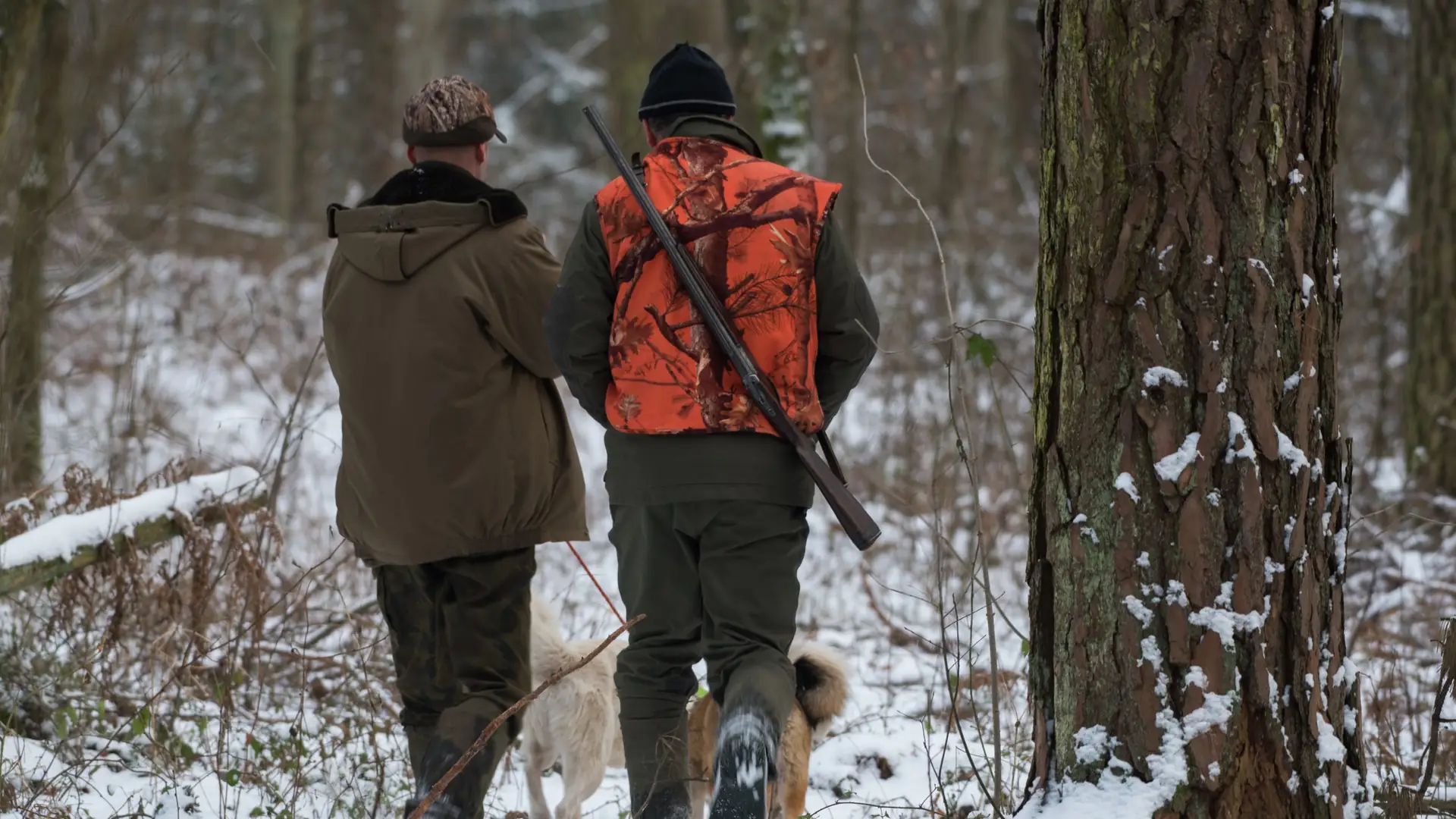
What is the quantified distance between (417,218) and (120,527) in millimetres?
1855

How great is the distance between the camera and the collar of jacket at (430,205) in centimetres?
344

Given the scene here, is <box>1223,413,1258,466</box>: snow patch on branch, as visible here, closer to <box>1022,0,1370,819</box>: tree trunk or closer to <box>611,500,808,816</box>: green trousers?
<box>1022,0,1370,819</box>: tree trunk

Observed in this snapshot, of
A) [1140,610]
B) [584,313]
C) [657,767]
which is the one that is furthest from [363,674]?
Answer: [1140,610]

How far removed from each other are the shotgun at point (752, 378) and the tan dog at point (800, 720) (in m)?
0.85

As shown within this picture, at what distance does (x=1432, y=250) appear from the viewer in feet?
25.6

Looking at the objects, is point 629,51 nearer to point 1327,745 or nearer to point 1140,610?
point 1140,610

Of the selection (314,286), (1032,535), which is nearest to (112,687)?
(1032,535)

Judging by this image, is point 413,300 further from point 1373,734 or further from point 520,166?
point 520,166

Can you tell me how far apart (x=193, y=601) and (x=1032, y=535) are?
320cm

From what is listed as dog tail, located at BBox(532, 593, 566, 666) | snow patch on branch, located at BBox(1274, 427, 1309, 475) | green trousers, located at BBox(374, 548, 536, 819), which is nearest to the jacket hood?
green trousers, located at BBox(374, 548, 536, 819)

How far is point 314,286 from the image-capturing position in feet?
51.1

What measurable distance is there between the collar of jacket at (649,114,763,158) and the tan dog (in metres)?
1.57

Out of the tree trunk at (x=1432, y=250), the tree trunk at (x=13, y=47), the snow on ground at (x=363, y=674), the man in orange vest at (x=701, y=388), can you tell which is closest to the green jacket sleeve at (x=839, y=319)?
the man in orange vest at (x=701, y=388)

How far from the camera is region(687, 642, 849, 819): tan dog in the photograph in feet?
12.6
